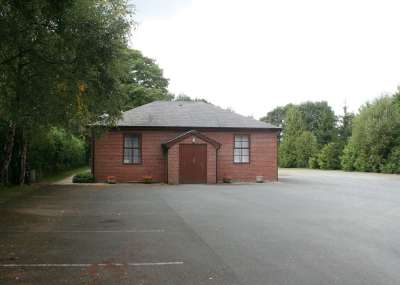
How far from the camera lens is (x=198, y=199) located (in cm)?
1681

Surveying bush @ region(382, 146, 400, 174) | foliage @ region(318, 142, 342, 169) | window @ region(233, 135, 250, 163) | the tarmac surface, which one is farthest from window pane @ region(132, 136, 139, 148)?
foliage @ region(318, 142, 342, 169)

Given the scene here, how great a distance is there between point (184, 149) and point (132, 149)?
3165 mm

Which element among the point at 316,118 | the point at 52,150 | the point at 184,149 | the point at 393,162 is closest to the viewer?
the point at 184,149

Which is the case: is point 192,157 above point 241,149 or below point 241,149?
below

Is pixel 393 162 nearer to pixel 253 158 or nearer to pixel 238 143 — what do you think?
pixel 253 158

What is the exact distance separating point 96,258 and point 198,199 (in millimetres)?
9634

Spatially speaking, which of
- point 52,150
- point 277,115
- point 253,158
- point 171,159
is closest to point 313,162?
point 253,158

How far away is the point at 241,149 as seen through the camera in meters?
27.8

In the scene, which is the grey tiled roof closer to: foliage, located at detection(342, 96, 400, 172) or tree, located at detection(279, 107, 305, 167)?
foliage, located at detection(342, 96, 400, 172)

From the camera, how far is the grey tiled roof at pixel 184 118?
2705 cm

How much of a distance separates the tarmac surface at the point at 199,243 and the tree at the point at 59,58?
3.33 m

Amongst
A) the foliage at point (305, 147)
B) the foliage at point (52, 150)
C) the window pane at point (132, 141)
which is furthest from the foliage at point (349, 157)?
the foliage at point (52, 150)

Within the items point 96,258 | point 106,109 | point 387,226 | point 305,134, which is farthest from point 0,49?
point 305,134

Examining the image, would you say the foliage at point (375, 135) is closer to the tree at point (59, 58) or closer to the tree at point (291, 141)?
the tree at point (291, 141)
